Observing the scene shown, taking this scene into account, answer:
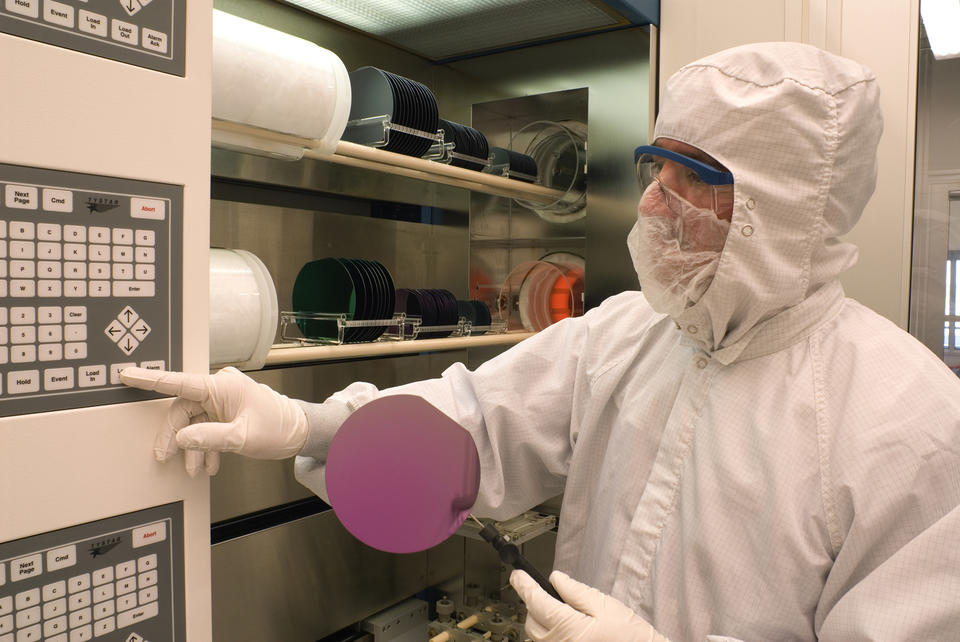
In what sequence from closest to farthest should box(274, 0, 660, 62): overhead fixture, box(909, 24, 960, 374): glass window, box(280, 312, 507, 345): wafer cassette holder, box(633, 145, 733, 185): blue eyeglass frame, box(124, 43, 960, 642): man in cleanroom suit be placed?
box(124, 43, 960, 642): man in cleanroom suit, box(633, 145, 733, 185): blue eyeglass frame, box(280, 312, 507, 345): wafer cassette holder, box(909, 24, 960, 374): glass window, box(274, 0, 660, 62): overhead fixture

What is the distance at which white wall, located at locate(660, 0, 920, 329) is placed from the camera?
168 centimetres

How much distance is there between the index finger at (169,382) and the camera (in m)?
0.75

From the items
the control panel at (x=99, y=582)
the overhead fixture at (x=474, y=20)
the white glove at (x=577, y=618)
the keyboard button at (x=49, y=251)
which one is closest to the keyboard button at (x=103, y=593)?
the control panel at (x=99, y=582)

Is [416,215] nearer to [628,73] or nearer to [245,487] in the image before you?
[628,73]

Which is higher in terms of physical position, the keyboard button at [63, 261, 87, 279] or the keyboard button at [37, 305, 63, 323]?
the keyboard button at [63, 261, 87, 279]

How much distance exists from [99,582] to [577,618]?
0.57 metres

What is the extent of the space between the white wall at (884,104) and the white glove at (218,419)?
1.42 meters

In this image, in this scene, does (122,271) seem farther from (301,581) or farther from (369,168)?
(301,581)

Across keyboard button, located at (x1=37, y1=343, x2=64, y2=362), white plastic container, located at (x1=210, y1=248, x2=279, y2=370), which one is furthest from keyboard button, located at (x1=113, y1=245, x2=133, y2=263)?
white plastic container, located at (x1=210, y1=248, x2=279, y2=370)

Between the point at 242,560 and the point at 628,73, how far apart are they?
1686 millimetres

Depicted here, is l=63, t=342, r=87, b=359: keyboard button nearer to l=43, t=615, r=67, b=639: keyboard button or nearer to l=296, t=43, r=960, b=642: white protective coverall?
l=43, t=615, r=67, b=639: keyboard button

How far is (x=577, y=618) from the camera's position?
2.99ft

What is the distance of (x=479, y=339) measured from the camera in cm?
190

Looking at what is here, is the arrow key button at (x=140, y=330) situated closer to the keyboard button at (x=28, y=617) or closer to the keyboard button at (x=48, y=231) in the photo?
the keyboard button at (x=48, y=231)
